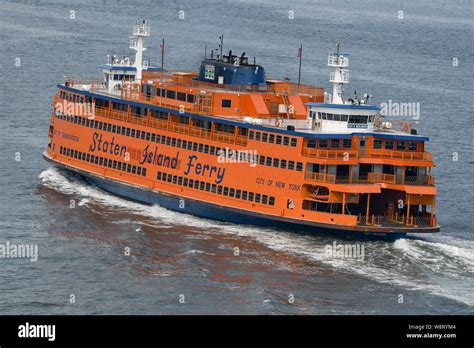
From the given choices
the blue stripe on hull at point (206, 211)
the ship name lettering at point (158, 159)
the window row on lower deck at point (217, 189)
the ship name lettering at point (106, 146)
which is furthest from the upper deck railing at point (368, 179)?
the ship name lettering at point (106, 146)

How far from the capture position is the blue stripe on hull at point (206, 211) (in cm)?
7194

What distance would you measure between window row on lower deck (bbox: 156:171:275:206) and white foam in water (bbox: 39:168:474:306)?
5.67ft

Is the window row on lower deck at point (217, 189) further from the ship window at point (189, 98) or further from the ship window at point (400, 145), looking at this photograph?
the ship window at point (400, 145)

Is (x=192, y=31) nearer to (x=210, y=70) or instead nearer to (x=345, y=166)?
(x=210, y=70)

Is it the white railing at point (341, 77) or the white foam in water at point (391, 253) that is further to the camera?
the white railing at point (341, 77)

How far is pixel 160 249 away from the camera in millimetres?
69938

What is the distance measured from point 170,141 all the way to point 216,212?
6.36 m

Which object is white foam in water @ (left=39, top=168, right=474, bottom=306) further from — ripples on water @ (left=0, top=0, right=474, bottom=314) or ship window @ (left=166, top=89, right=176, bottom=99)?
ship window @ (left=166, top=89, right=176, bottom=99)

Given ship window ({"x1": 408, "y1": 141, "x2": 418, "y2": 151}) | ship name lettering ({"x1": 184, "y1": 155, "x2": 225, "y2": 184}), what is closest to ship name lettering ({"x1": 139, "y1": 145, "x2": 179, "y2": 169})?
ship name lettering ({"x1": 184, "y1": 155, "x2": 225, "y2": 184})

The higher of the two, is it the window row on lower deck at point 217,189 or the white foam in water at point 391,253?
the window row on lower deck at point 217,189

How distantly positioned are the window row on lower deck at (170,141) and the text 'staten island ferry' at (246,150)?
7 cm

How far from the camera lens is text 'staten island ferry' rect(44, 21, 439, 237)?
72000 millimetres

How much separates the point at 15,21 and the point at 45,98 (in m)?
49.0
